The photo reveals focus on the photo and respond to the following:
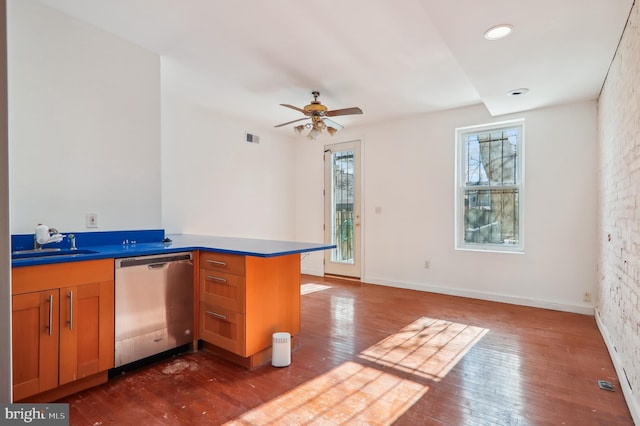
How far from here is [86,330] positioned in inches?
82.4

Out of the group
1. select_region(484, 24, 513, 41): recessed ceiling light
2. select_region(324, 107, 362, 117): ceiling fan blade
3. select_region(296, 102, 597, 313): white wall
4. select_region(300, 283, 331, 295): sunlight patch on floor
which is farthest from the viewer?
select_region(300, 283, 331, 295): sunlight patch on floor

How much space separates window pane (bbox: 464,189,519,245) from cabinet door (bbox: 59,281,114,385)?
428 centimetres

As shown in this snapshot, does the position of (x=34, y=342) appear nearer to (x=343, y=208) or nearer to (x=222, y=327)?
(x=222, y=327)

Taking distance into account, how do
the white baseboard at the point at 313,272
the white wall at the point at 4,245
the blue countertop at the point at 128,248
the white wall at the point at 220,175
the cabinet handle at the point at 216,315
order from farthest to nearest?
the white baseboard at the point at 313,272 → the white wall at the point at 220,175 → the cabinet handle at the point at 216,315 → the blue countertop at the point at 128,248 → the white wall at the point at 4,245

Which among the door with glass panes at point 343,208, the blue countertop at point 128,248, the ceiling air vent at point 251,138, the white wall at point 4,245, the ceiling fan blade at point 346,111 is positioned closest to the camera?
the white wall at point 4,245

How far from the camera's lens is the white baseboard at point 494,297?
12.6ft

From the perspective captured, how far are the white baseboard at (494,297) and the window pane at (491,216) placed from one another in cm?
70

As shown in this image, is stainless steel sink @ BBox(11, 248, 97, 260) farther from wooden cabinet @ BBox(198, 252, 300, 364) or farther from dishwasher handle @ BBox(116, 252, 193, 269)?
wooden cabinet @ BBox(198, 252, 300, 364)

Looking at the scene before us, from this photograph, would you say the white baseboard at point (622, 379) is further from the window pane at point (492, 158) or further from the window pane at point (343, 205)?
the window pane at point (343, 205)

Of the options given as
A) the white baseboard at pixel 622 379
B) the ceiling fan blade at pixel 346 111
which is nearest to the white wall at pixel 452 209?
the white baseboard at pixel 622 379

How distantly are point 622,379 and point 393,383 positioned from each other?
150 centimetres

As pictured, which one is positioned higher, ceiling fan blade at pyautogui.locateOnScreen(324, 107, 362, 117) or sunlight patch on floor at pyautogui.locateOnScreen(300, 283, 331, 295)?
ceiling fan blade at pyautogui.locateOnScreen(324, 107, 362, 117)

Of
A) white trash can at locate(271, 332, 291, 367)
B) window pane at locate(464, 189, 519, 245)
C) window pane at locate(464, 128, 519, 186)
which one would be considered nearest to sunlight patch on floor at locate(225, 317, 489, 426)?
white trash can at locate(271, 332, 291, 367)

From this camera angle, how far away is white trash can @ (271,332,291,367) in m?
2.50
